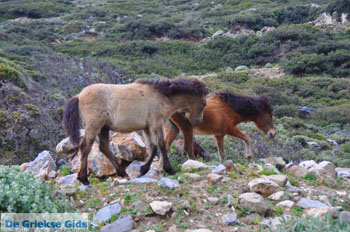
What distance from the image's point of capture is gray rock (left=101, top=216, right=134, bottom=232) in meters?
4.67

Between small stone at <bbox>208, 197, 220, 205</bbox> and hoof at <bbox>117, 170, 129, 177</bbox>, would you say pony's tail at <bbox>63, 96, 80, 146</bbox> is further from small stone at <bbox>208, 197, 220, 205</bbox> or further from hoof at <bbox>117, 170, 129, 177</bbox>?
small stone at <bbox>208, 197, 220, 205</bbox>

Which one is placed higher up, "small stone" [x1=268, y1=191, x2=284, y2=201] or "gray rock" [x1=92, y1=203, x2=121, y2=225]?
"small stone" [x1=268, y1=191, x2=284, y2=201]

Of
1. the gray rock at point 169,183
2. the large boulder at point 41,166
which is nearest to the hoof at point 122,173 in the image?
the large boulder at point 41,166

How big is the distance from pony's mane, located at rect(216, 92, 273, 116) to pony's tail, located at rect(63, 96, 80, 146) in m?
3.67

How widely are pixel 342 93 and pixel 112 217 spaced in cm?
1974

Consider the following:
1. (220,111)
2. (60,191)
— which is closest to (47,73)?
(220,111)

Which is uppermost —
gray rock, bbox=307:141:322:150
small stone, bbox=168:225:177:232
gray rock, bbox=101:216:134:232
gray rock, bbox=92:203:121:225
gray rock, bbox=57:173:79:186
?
gray rock, bbox=101:216:134:232

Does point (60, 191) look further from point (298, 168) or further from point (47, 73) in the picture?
point (47, 73)

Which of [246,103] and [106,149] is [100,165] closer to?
[106,149]

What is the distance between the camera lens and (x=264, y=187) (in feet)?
17.9

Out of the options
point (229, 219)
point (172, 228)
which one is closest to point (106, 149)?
point (172, 228)

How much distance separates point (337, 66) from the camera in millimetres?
27109

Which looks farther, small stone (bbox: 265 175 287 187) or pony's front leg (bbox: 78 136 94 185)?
pony's front leg (bbox: 78 136 94 185)

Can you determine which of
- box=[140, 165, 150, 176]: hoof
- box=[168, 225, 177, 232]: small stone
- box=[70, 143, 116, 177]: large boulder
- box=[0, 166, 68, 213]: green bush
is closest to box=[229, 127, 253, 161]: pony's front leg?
box=[140, 165, 150, 176]: hoof
